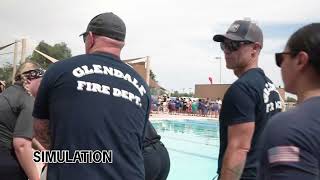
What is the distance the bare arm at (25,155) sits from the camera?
332 centimetres

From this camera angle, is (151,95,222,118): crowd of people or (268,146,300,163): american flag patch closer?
(268,146,300,163): american flag patch

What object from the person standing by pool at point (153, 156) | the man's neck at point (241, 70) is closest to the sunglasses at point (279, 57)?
the man's neck at point (241, 70)

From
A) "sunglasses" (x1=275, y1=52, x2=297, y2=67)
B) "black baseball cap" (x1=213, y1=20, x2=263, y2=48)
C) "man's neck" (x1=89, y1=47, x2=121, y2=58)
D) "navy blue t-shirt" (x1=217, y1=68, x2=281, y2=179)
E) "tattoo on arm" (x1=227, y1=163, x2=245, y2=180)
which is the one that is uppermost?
"black baseball cap" (x1=213, y1=20, x2=263, y2=48)

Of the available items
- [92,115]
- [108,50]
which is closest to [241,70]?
[108,50]

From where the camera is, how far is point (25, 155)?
3338mm

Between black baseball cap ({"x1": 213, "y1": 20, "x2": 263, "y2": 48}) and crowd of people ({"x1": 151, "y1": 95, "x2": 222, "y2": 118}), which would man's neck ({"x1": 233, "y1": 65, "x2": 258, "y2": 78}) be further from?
crowd of people ({"x1": 151, "y1": 95, "x2": 222, "y2": 118})

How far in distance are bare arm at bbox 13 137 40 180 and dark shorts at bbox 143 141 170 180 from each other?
88 centimetres

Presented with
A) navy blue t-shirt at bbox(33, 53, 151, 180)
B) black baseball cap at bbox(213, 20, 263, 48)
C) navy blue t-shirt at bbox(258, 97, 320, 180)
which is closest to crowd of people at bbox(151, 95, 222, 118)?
black baseball cap at bbox(213, 20, 263, 48)

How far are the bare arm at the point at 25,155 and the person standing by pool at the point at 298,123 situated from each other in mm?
2225

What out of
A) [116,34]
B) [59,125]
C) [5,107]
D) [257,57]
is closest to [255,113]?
[257,57]

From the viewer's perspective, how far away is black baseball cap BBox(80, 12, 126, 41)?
2.47m

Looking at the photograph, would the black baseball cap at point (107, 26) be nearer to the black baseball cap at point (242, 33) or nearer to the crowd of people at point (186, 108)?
the black baseball cap at point (242, 33)

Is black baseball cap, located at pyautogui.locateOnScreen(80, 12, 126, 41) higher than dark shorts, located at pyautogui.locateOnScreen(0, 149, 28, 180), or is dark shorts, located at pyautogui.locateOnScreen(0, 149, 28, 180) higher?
black baseball cap, located at pyautogui.locateOnScreen(80, 12, 126, 41)

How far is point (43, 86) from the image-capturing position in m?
2.26
